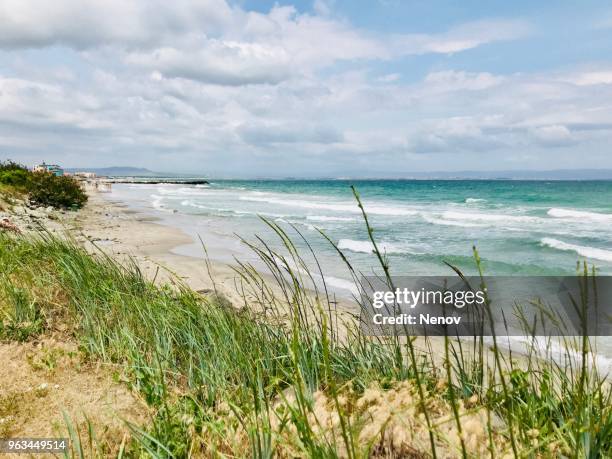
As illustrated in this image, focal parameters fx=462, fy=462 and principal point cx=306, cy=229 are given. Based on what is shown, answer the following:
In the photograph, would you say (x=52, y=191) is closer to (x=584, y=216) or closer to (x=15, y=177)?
(x=15, y=177)

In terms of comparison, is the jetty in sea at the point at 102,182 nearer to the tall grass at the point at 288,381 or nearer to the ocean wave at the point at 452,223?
the ocean wave at the point at 452,223

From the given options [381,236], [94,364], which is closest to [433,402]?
[94,364]

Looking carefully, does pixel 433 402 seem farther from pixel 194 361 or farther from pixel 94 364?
pixel 94 364

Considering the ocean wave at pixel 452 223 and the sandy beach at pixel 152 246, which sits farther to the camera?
the ocean wave at pixel 452 223

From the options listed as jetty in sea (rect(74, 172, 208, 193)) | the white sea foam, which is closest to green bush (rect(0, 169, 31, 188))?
jetty in sea (rect(74, 172, 208, 193))

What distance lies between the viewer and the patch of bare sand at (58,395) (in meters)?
2.95

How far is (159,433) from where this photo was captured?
2572 mm

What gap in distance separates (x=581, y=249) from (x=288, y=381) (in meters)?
16.4

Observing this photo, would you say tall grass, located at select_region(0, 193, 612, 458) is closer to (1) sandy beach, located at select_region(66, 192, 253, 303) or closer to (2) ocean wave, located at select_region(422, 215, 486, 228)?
(1) sandy beach, located at select_region(66, 192, 253, 303)

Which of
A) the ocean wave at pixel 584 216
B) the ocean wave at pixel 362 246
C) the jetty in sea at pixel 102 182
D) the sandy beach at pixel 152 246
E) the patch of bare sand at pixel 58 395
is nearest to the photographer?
the patch of bare sand at pixel 58 395

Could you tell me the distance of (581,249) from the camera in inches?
645

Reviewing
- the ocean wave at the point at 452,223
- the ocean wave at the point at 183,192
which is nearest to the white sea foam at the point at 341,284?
the ocean wave at the point at 452,223

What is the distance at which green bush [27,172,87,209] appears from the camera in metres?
24.7

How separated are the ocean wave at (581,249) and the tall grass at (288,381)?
13342 mm
